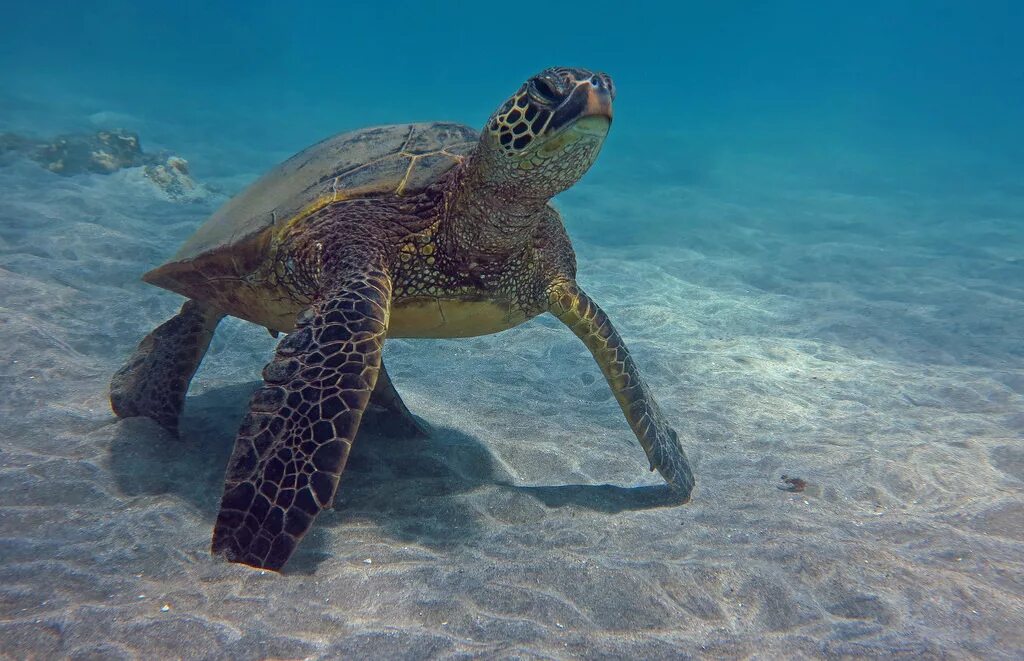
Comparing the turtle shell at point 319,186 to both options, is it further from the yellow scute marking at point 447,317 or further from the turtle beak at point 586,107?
the turtle beak at point 586,107

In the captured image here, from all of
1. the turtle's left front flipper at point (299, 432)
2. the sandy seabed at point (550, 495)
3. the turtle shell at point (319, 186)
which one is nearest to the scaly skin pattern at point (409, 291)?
the turtle's left front flipper at point (299, 432)

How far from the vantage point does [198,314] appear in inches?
182

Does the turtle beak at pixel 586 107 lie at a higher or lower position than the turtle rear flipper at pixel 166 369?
higher

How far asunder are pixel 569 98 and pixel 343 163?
77.8 inches

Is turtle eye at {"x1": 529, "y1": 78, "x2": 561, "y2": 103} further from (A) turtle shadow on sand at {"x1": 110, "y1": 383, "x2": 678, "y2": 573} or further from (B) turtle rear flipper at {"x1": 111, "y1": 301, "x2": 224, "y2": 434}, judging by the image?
(B) turtle rear flipper at {"x1": 111, "y1": 301, "x2": 224, "y2": 434}

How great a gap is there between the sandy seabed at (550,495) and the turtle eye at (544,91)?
2420 mm

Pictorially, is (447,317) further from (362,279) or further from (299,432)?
(299,432)

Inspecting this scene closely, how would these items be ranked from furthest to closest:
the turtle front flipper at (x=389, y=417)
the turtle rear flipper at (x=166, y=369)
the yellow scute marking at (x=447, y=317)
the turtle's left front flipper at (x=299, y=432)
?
the turtle front flipper at (x=389, y=417)
the turtle rear flipper at (x=166, y=369)
the yellow scute marking at (x=447, y=317)
the turtle's left front flipper at (x=299, y=432)

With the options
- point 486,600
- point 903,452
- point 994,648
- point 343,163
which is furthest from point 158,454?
point 903,452

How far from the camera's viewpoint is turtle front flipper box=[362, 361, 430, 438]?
14.5 feet

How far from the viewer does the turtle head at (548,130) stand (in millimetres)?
2932

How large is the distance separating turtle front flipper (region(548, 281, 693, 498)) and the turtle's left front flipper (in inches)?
58.9

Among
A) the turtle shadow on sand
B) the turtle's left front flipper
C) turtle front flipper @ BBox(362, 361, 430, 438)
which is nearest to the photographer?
the turtle's left front flipper

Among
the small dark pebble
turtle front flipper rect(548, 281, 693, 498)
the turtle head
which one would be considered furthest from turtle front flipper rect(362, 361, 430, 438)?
the small dark pebble
